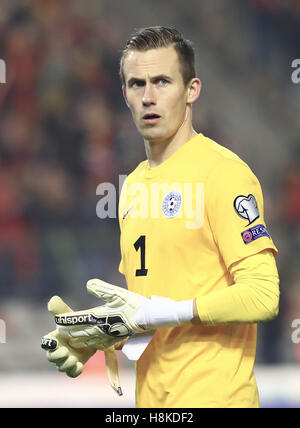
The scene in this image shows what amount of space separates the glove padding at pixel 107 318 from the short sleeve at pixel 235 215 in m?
0.36

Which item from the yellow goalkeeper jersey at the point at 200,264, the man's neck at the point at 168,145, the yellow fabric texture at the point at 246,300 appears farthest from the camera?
the man's neck at the point at 168,145

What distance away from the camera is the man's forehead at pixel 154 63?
9.50ft

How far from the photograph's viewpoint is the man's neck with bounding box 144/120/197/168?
2.98m

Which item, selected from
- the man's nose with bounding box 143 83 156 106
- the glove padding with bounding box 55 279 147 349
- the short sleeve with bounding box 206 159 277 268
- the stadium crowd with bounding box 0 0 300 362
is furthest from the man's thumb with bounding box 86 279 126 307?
the stadium crowd with bounding box 0 0 300 362

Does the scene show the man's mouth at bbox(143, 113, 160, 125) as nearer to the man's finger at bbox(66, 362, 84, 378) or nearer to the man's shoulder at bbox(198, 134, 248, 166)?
the man's shoulder at bbox(198, 134, 248, 166)

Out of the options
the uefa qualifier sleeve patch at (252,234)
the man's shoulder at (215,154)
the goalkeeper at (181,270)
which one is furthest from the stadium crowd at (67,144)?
the uefa qualifier sleeve patch at (252,234)

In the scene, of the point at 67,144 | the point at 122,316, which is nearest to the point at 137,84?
the point at 122,316

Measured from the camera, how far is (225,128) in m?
7.27

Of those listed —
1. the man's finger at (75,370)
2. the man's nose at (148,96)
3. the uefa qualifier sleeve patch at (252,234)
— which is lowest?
the man's finger at (75,370)

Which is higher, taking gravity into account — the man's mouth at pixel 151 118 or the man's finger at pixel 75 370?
the man's mouth at pixel 151 118

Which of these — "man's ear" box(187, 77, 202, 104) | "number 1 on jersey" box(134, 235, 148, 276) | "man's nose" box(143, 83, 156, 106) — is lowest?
"number 1 on jersey" box(134, 235, 148, 276)

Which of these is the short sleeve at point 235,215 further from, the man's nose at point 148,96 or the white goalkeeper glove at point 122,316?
the man's nose at point 148,96

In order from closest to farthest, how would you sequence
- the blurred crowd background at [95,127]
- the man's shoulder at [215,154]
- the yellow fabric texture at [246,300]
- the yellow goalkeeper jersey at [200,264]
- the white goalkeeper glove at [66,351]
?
the yellow fabric texture at [246,300] → the yellow goalkeeper jersey at [200,264] → the man's shoulder at [215,154] → the white goalkeeper glove at [66,351] → the blurred crowd background at [95,127]
